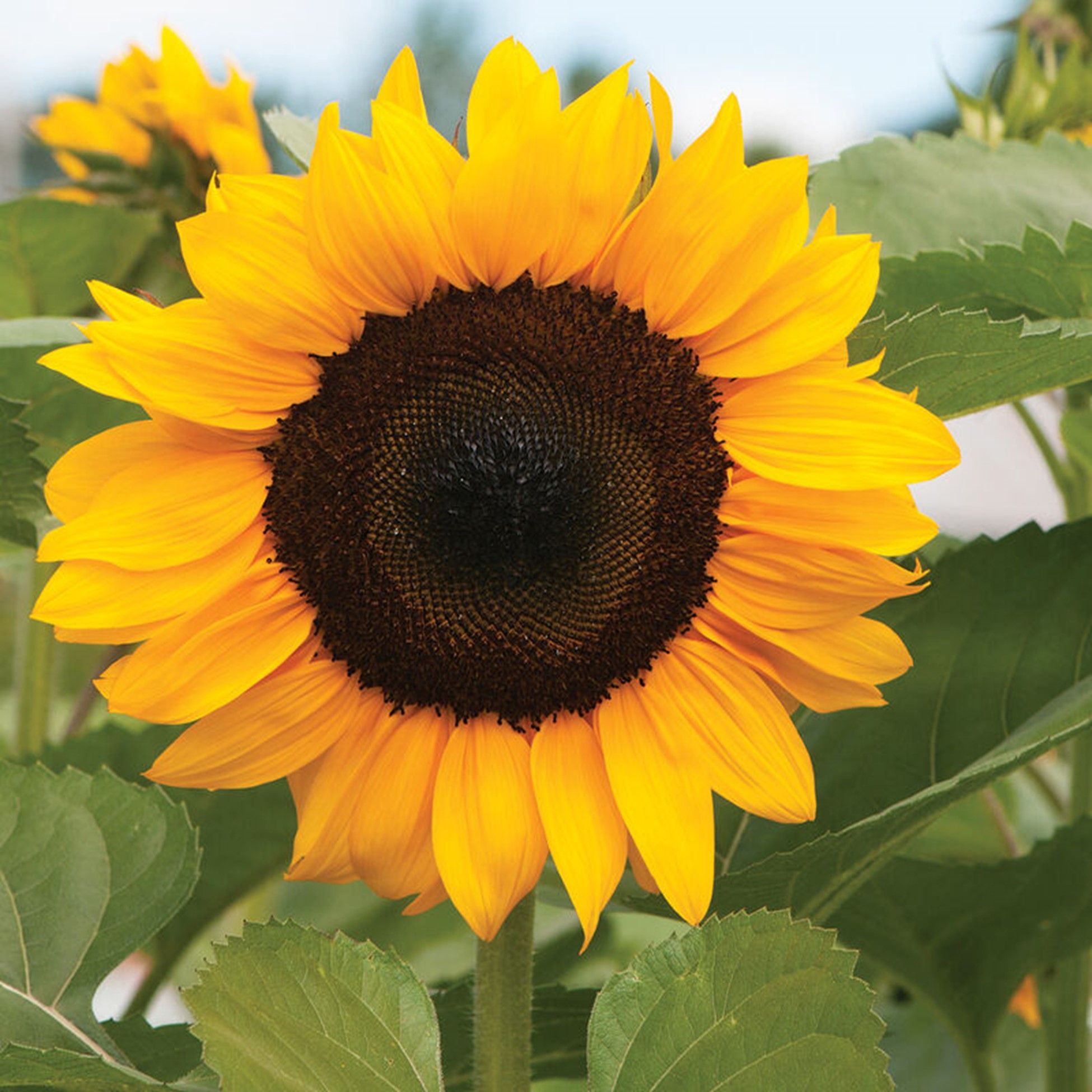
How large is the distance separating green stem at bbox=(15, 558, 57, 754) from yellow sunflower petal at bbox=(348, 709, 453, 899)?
1.09ft

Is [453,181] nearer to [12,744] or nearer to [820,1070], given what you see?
[820,1070]

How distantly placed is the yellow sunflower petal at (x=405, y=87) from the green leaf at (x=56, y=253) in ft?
1.25

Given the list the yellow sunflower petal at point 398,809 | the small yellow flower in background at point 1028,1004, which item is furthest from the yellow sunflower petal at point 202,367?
the small yellow flower in background at point 1028,1004

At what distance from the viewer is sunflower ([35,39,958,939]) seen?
1.27 ft

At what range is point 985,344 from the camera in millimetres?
406

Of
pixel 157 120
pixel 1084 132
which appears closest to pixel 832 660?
pixel 1084 132

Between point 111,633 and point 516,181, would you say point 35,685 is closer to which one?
point 111,633

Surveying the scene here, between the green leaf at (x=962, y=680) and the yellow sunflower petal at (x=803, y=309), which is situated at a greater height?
the yellow sunflower petal at (x=803, y=309)

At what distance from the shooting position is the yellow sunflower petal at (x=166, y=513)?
0.40 metres

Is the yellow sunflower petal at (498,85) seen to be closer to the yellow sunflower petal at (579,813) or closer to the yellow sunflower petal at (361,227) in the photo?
the yellow sunflower petal at (361,227)

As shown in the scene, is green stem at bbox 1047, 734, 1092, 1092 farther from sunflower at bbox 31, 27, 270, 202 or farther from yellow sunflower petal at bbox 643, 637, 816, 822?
sunflower at bbox 31, 27, 270, 202

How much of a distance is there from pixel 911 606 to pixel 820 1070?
0.71ft

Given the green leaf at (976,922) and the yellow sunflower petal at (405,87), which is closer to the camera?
the yellow sunflower petal at (405,87)

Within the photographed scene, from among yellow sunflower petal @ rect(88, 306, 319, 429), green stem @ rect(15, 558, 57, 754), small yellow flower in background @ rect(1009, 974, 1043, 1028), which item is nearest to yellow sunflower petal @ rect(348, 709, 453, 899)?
yellow sunflower petal @ rect(88, 306, 319, 429)
